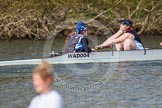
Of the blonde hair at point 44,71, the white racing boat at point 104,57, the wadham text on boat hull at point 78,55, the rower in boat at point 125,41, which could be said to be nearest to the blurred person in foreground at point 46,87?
the blonde hair at point 44,71

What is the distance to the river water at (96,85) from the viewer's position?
12.6 metres

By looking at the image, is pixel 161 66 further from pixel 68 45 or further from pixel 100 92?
pixel 100 92

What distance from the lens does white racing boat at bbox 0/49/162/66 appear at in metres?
17.7

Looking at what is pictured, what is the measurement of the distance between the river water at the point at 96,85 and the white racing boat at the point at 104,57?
14cm

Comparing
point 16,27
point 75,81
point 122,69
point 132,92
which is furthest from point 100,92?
point 16,27

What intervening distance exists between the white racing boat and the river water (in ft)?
0.45

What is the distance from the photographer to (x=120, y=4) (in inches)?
1144

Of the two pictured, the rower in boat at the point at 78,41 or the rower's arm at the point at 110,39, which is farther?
the rower's arm at the point at 110,39

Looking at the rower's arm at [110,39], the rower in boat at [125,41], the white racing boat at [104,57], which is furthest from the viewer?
the rower in boat at [125,41]

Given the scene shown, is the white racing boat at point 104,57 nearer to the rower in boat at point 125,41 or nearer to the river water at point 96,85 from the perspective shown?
the river water at point 96,85

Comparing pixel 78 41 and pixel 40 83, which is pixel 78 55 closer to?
pixel 78 41

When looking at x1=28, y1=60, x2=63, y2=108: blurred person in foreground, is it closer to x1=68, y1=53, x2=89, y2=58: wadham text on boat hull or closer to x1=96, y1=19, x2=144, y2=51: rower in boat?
x1=68, y1=53, x2=89, y2=58: wadham text on boat hull

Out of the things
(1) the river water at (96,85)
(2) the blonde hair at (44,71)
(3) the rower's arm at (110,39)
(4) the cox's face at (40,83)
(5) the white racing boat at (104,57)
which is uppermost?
(3) the rower's arm at (110,39)

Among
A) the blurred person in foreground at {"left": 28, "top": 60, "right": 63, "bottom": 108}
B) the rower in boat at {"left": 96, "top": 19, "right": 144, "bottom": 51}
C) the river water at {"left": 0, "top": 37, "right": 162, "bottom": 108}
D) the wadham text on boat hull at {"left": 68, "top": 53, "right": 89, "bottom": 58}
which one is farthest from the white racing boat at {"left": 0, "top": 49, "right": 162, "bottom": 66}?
the blurred person in foreground at {"left": 28, "top": 60, "right": 63, "bottom": 108}
